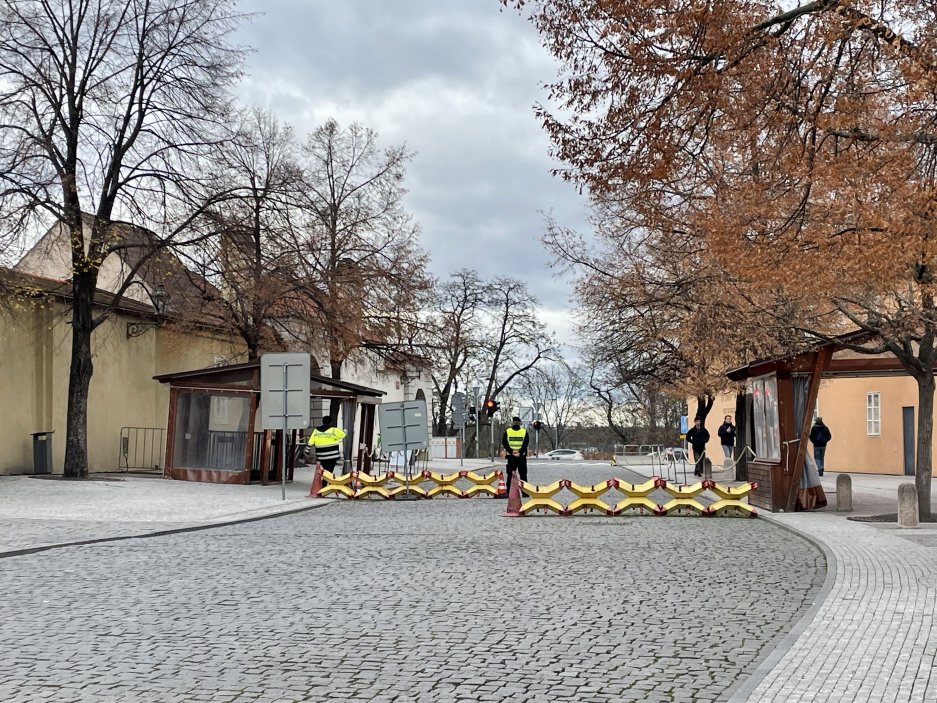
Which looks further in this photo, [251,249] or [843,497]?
[251,249]

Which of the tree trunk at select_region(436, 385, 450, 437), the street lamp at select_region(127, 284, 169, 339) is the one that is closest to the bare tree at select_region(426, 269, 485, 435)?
the tree trunk at select_region(436, 385, 450, 437)

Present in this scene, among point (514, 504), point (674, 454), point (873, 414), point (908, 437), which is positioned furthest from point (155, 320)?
point (908, 437)

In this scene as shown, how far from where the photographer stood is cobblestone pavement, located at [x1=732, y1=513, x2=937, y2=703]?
5.97 meters

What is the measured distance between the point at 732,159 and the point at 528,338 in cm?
4807

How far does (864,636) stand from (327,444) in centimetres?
1824

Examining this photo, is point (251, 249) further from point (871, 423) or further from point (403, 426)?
point (871, 423)

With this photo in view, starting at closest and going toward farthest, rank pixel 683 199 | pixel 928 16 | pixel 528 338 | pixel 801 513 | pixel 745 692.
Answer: pixel 745 692, pixel 928 16, pixel 801 513, pixel 683 199, pixel 528 338

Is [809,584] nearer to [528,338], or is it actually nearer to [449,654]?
[449,654]

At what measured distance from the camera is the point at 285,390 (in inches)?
894

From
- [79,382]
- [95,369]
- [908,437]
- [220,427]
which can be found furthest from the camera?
[908,437]

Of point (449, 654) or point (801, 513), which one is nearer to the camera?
point (449, 654)

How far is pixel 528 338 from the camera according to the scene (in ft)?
222

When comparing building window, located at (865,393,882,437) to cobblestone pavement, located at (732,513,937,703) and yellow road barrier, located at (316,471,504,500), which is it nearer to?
yellow road barrier, located at (316,471,504,500)

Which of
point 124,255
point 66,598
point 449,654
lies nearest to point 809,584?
point 449,654
